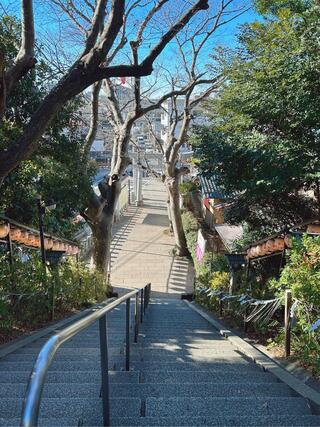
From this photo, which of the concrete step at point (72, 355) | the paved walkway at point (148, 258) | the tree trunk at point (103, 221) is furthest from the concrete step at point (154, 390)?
the paved walkway at point (148, 258)

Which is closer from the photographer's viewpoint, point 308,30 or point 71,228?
point 308,30

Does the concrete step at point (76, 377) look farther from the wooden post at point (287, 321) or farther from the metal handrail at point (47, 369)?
the wooden post at point (287, 321)

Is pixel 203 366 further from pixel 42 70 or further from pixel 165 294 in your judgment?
pixel 165 294

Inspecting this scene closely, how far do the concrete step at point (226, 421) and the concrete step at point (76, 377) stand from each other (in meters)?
0.77

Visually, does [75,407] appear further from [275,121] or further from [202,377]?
[275,121]

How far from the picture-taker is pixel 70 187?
10211mm

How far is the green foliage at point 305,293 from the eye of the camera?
3734 mm

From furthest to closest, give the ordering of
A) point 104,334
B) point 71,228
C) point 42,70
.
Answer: point 71,228 → point 42,70 → point 104,334

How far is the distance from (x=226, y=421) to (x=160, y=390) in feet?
2.28

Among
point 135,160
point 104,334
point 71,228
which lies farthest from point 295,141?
point 135,160

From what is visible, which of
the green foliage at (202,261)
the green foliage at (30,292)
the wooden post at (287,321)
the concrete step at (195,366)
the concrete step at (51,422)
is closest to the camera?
the concrete step at (51,422)

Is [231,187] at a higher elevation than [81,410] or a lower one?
higher

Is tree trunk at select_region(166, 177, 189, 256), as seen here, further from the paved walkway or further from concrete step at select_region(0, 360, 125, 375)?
concrete step at select_region(0, 360, 125, 375)

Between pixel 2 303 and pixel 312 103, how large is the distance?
18.2ft
